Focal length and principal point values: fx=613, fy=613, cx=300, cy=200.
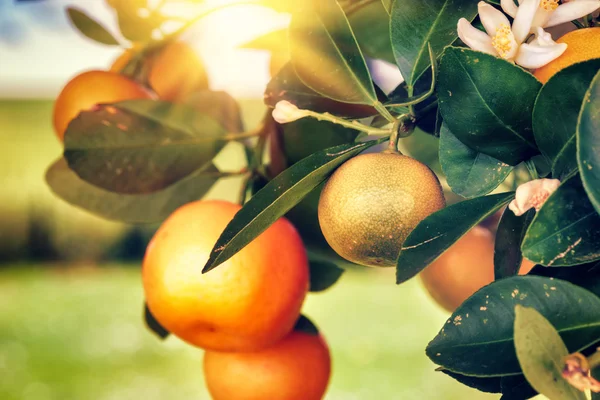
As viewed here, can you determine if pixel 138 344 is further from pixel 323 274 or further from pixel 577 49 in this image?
pixel 577 49

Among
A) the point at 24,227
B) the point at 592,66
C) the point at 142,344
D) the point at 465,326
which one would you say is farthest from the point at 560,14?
the point at 24,227

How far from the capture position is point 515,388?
37cm

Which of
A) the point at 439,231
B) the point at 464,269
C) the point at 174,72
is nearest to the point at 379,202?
the point at 439,231

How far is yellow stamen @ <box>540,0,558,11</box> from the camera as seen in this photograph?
0.39 m

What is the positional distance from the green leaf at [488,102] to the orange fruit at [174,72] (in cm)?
41

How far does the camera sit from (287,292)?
556 millimetres

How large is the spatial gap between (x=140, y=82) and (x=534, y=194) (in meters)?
0.51

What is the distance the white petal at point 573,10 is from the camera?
14.9 inches

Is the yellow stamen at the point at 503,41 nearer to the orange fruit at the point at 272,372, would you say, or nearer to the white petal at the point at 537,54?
the white petal at the point at 537,54

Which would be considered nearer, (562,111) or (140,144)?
(562,111)

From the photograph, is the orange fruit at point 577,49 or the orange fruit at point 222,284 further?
the orange fruit at point 222,284

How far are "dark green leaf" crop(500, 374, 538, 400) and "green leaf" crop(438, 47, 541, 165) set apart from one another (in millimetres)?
133

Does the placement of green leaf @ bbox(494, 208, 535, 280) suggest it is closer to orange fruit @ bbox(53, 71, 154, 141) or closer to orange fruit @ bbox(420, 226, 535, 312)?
orange fruit @ bbox(420, 226, 535, 312)

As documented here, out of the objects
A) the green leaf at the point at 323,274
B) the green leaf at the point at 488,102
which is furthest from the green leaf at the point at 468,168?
the green leaf at the point at 323,274
